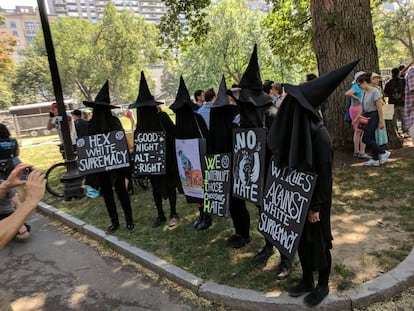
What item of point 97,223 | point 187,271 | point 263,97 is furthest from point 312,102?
point 97,223

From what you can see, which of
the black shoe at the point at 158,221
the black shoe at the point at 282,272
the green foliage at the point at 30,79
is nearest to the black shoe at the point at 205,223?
the black shoe at the point at 158,221

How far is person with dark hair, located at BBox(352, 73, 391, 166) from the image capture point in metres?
6.65

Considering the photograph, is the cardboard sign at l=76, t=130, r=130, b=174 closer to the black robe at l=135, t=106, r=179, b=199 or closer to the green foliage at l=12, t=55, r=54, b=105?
the black robe at l=135, t=106, r=179, b=199

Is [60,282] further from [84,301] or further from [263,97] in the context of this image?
[263,97]

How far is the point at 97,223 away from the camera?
598cm

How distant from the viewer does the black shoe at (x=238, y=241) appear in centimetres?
440

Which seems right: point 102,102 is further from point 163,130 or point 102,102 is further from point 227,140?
point 227,140

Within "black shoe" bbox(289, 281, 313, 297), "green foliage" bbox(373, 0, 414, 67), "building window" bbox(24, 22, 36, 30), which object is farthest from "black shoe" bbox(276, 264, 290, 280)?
"building window" bbox(24, 22, 36, 30)

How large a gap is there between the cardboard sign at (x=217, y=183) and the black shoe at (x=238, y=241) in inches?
18.5

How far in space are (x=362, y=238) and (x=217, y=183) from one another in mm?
1936

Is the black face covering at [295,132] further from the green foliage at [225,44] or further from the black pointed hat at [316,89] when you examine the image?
the green foliage at [225,44]

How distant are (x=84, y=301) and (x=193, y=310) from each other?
4.27ft

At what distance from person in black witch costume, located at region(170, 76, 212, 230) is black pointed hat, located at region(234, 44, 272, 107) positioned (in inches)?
50.3

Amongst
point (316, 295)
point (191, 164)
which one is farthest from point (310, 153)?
point (191, 164)
